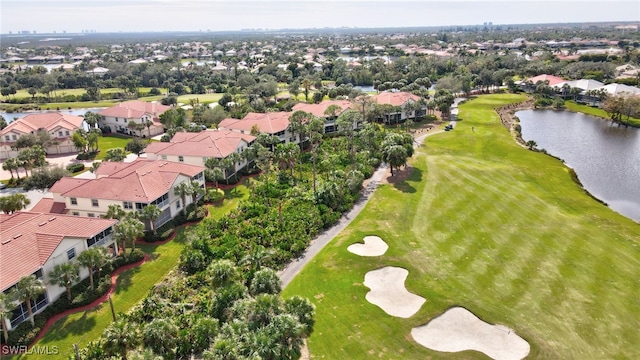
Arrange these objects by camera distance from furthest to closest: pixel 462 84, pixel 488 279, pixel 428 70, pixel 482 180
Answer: pixel 428 70 < pixel 462 84 < pixel 482 180 < pixel 488 279

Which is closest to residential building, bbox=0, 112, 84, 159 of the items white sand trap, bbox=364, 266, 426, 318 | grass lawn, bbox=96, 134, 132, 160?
grass lawn, bbox=96, 134, 132, 160

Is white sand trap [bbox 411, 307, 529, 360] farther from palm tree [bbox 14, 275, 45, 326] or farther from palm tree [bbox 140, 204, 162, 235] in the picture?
A: palm tree [bbox 14, 275, 45, 326]

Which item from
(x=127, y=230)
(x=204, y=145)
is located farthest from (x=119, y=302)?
(x=204, y=145)

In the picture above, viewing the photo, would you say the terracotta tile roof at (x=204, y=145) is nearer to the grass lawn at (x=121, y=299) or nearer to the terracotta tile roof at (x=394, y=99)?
the grass lawn at (x=121, y=299)

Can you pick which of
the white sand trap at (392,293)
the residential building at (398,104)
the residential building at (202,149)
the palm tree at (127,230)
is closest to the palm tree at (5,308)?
the palm tree at (127,230)

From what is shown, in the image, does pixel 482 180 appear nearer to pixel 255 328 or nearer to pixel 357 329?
pixel 357 329

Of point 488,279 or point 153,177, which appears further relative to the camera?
point 153,177

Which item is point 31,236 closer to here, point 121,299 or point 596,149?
point 121,299

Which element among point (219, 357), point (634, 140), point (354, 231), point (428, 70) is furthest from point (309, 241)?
point (428, 70)
